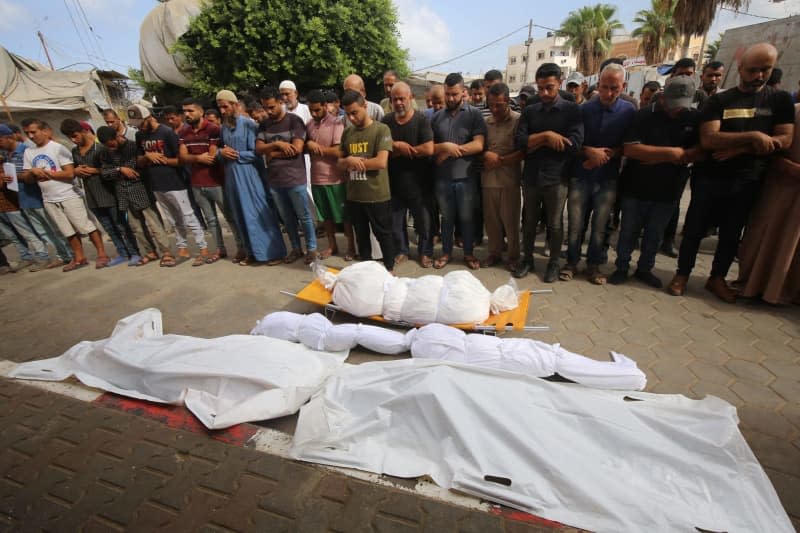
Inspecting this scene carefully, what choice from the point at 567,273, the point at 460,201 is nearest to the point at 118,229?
the point at 460,201

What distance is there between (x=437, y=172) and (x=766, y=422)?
3.42 metres

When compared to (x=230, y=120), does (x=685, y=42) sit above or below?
above

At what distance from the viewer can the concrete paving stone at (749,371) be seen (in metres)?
2.47

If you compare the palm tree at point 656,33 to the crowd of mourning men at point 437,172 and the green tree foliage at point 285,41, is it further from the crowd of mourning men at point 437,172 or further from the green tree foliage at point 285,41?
the crowd of mourning men at point 437,172

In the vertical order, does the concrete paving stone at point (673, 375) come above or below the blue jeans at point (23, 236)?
below

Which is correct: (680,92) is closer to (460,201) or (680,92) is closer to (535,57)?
(460,201)

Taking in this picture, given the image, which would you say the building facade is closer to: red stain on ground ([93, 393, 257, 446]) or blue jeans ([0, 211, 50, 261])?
blue jeans ([0, 211, 50, 261])

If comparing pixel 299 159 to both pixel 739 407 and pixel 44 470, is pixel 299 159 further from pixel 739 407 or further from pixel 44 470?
pixel 739 407

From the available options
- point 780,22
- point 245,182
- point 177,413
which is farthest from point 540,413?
point 780,22

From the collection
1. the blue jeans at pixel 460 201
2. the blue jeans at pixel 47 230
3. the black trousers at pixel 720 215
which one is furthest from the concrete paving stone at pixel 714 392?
the blue jeans at pixel 47 230

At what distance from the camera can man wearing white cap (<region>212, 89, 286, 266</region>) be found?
4445 mm

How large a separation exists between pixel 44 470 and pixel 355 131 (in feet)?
11.9

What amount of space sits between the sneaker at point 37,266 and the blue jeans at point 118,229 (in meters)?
1.19

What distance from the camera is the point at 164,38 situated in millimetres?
16688
